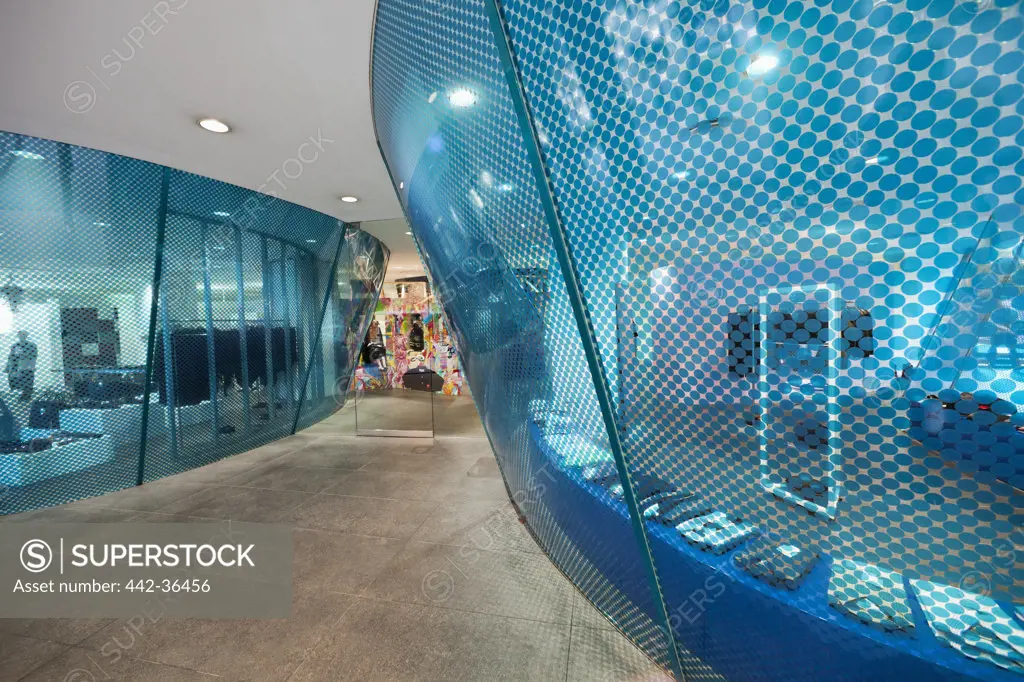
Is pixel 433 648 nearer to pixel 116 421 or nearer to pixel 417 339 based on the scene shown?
pixel 116 421

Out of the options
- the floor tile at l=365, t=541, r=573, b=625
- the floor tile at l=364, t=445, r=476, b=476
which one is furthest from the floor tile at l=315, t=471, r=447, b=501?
the floor tile at l=365, t=541, r=573, b=625

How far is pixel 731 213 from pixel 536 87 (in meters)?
0.60

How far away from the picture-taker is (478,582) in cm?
230

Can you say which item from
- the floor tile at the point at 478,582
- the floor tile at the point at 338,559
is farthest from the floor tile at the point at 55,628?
the floor tile at the point at 478,582

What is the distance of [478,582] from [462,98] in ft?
7.63

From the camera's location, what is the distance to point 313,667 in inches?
68.6

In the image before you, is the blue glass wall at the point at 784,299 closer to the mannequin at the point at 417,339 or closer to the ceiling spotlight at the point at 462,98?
the ceiling spotlight at the point at 462,98

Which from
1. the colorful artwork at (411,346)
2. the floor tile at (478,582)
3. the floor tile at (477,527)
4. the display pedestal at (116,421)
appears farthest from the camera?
the colorful artwork at (411,346)

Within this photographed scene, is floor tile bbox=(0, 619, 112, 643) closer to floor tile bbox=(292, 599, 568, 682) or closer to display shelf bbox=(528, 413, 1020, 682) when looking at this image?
floor tile bbox=(292, 599, 568, 682)

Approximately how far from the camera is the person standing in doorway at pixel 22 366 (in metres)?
3.48

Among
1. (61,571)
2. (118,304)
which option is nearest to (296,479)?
(61,571)

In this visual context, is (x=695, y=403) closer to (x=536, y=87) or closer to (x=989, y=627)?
(x=989, y=627)

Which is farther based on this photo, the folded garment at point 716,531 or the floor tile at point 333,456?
the floor tile at point 333,456

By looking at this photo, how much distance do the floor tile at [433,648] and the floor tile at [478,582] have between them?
0.08 meters
